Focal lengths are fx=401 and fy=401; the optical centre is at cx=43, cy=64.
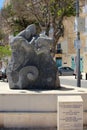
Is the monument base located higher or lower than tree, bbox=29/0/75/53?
lower

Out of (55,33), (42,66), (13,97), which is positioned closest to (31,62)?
Answer: (42,66)

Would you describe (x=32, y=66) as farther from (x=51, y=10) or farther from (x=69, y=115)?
(x=51, y=10)

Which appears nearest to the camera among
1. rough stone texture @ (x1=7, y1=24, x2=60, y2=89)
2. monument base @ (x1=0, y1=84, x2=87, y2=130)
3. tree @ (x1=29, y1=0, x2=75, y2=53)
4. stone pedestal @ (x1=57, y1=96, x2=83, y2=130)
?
stone pedestal @ (x1=57, y1=96, x2=83, y2=130)

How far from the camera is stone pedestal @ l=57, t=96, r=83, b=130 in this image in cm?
793

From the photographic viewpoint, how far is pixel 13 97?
9.30 m

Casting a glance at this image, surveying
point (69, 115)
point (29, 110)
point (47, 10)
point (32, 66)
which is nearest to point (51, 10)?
point (47, 10)

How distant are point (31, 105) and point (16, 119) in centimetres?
47

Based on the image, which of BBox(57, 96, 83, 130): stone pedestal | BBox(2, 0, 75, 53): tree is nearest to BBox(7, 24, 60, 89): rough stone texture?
BBox(57, 96, 83, 130): stone pedestal

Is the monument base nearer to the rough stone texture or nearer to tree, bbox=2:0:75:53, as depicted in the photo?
the rough stone texture

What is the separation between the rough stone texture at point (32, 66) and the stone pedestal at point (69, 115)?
2401 mm

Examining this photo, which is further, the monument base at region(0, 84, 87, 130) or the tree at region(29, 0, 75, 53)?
the tree at region(29, 0, 75, 53)

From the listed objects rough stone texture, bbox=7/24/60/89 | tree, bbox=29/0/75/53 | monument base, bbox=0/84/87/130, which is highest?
tree, bbox=29/0/75/53

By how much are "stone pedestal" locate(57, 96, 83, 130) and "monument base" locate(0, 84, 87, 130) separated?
1.24m

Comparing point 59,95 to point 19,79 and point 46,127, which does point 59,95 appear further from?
point 19,79
